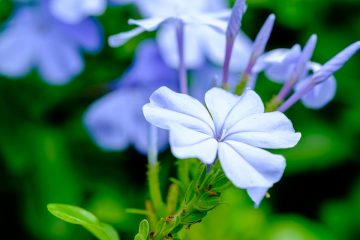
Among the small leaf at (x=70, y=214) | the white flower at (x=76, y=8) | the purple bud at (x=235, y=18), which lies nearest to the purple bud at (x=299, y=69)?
the purple bud at (x=235, y=18)

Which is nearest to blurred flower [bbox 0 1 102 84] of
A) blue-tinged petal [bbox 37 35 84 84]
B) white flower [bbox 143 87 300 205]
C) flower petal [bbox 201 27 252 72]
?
blue-tinged petal [bbox 37 35 84 84]

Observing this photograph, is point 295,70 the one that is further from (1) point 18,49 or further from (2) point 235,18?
(1) point 18,49

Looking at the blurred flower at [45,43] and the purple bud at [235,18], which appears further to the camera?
the blurred flower at [45,43]

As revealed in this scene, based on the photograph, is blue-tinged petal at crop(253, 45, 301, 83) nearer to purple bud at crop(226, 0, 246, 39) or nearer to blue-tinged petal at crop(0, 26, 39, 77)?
purple bud at crop(226, 0, 246, 39)

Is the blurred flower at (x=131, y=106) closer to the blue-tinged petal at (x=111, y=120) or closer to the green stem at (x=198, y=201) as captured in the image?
the blue-tinged petal at (x=111, y=120)

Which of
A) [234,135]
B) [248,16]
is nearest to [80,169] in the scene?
[248,16]

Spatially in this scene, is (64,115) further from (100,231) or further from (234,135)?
(234,135)

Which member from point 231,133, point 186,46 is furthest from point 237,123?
point 186,46
